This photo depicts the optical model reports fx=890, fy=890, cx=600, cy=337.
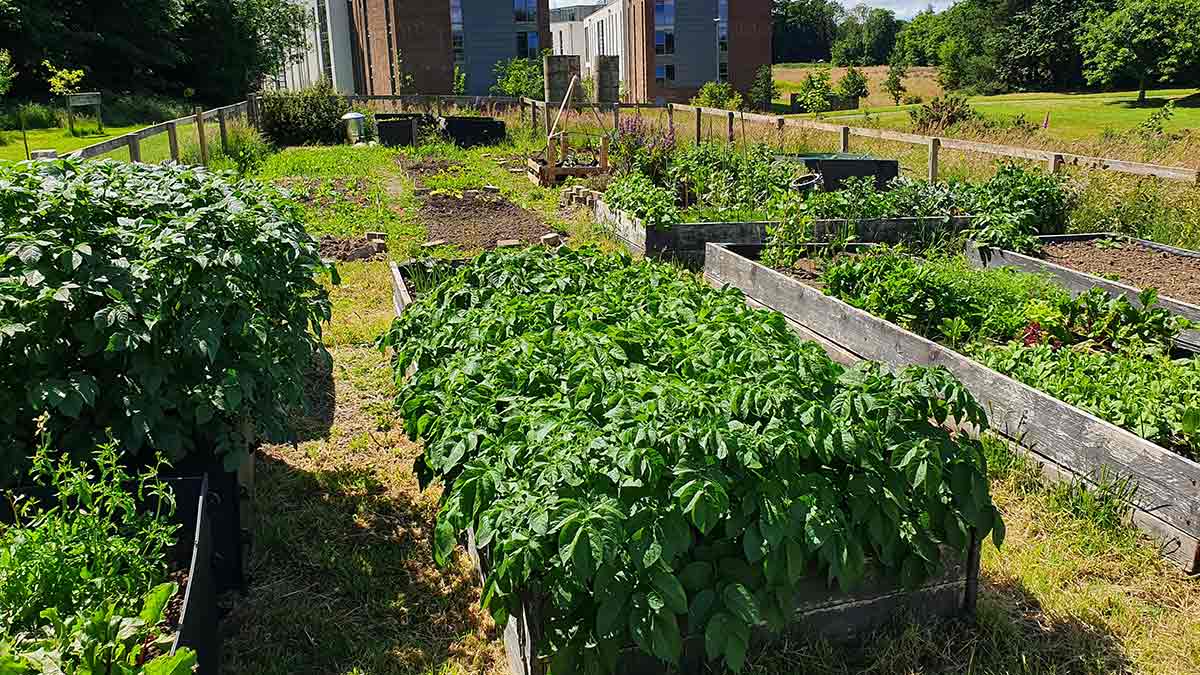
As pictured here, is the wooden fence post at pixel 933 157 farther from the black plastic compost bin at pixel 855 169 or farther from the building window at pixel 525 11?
the building window at pixel 525 11

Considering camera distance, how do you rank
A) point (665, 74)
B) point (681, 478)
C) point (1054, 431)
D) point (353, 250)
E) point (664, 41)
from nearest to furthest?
point (681, 478) < point (1054, 431) < point (353, 250) < point (664, 41) < point (665, 74)

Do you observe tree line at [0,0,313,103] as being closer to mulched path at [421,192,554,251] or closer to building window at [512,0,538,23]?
building window at [512,0,538,23]

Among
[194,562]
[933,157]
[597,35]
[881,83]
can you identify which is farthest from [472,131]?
[597,35]

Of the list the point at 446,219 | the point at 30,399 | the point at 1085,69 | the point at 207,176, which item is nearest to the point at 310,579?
the point at 30,399

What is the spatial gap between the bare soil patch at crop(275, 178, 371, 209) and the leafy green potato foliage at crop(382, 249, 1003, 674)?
9953 mm

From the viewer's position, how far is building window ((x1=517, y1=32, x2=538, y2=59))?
172 ft

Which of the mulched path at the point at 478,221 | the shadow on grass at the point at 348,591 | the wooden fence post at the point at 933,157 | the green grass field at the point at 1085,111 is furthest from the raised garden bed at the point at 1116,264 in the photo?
the green grass field at the point at 1085,111

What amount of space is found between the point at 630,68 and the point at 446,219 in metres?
48.3

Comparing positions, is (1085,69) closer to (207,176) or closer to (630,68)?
(630,68)

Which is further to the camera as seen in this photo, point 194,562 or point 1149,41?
point 1149,41

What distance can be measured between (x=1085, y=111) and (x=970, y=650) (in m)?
47.7

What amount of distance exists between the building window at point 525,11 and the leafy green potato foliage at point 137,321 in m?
51.5

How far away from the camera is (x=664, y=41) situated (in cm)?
5594

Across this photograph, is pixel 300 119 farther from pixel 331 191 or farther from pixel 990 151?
pixel 990 151
